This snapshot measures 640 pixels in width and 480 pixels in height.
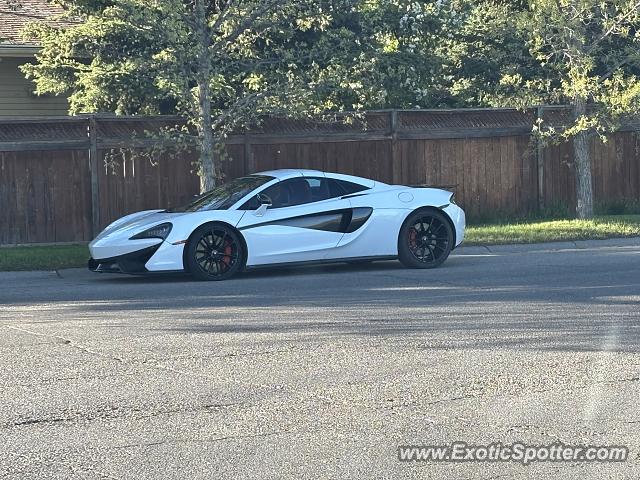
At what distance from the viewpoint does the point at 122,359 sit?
8.73m

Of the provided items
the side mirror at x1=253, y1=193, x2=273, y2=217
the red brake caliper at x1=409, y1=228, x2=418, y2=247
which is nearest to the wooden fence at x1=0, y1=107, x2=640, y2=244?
the side mirror at x1=253, y1=193, x2=273, y2=217

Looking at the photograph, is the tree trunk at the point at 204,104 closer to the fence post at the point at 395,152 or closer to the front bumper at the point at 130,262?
the fence post at the point at 395,152

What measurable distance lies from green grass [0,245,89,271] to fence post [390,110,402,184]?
604cm

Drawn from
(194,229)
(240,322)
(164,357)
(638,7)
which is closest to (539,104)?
(638,7)

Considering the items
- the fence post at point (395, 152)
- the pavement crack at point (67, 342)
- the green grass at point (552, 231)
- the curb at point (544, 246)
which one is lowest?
the pavement crack at point (67, 342)

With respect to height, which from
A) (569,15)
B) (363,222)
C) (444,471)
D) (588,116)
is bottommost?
(444,471)

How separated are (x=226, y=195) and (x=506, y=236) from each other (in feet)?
18.3

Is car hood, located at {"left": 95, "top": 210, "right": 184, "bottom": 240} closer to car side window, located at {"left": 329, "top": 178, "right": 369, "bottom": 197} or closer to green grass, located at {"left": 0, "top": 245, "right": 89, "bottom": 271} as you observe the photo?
green grass, located at {"left": 0, "top": 245, "right": 89, "bottom": 271}

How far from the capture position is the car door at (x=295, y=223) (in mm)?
14055

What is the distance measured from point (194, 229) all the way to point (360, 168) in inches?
281

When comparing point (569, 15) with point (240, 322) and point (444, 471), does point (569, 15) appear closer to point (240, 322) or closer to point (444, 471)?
point (240, 322)

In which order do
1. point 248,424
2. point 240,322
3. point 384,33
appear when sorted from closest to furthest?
1. point 248,424
2. point 240,322
3. point 384,33

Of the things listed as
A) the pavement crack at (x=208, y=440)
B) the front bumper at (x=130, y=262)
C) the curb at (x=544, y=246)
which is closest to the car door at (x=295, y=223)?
the front bumper at (x=130, y=262)

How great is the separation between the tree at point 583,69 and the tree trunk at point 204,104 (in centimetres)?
562
